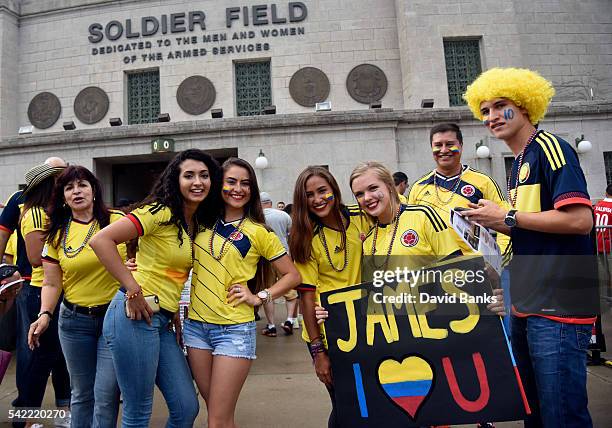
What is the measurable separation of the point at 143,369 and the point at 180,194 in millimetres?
1119

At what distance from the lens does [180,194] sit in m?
2.75

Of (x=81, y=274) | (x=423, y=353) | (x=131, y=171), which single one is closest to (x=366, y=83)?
(x=131, y=171)

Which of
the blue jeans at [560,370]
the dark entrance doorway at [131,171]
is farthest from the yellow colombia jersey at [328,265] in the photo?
the dark entrance doorway at [131,171]

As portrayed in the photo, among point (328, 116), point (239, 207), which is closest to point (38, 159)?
point (328, 116)

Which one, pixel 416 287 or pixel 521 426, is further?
pixel 521 426

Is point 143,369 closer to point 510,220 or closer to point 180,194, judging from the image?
point 180,194

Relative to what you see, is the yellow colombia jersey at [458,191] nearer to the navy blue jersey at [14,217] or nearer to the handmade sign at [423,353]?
the handmade sign at [423,353]

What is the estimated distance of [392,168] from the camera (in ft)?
41.1

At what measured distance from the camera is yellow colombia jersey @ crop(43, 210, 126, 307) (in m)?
2.97

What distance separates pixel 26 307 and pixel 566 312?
410 cm

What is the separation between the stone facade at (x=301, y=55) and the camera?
13.7m

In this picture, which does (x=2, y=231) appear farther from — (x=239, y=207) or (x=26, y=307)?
(x=239, y=207)

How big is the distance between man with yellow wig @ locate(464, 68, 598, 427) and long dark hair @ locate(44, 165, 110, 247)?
278 centimetres

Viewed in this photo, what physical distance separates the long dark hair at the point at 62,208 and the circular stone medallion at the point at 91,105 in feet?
51.4
